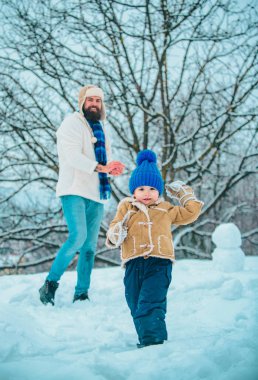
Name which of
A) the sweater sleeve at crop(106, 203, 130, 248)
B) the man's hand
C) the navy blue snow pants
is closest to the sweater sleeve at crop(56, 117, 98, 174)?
the man's hand

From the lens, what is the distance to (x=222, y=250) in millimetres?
3379

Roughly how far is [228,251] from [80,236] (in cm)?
169

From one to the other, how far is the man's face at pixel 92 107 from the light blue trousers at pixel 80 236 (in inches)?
27.9

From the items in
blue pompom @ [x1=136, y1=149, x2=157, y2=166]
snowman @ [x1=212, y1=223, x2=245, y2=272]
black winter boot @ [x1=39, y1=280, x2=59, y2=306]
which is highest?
blue pompom @ [x1=136, y1=149, x2=157, y2=166]

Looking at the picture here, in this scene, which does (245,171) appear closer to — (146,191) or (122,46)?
(122,46)

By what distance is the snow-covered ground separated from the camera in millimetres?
1091

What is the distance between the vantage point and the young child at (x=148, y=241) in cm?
173

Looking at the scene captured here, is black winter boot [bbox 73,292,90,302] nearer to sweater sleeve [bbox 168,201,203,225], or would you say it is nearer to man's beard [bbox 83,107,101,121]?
sweater sleeve [bbox 168,201,203,225]

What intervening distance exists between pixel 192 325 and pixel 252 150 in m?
5.41

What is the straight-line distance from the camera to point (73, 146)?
96.3 inches

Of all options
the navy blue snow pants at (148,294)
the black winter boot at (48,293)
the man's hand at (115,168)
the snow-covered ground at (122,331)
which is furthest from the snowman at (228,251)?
the black winter boot at (48,293)

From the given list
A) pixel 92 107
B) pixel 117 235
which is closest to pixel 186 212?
pixel 117 235

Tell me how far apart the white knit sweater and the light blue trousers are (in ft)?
0.23

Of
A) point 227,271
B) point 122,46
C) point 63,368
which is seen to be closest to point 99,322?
point 63,368
